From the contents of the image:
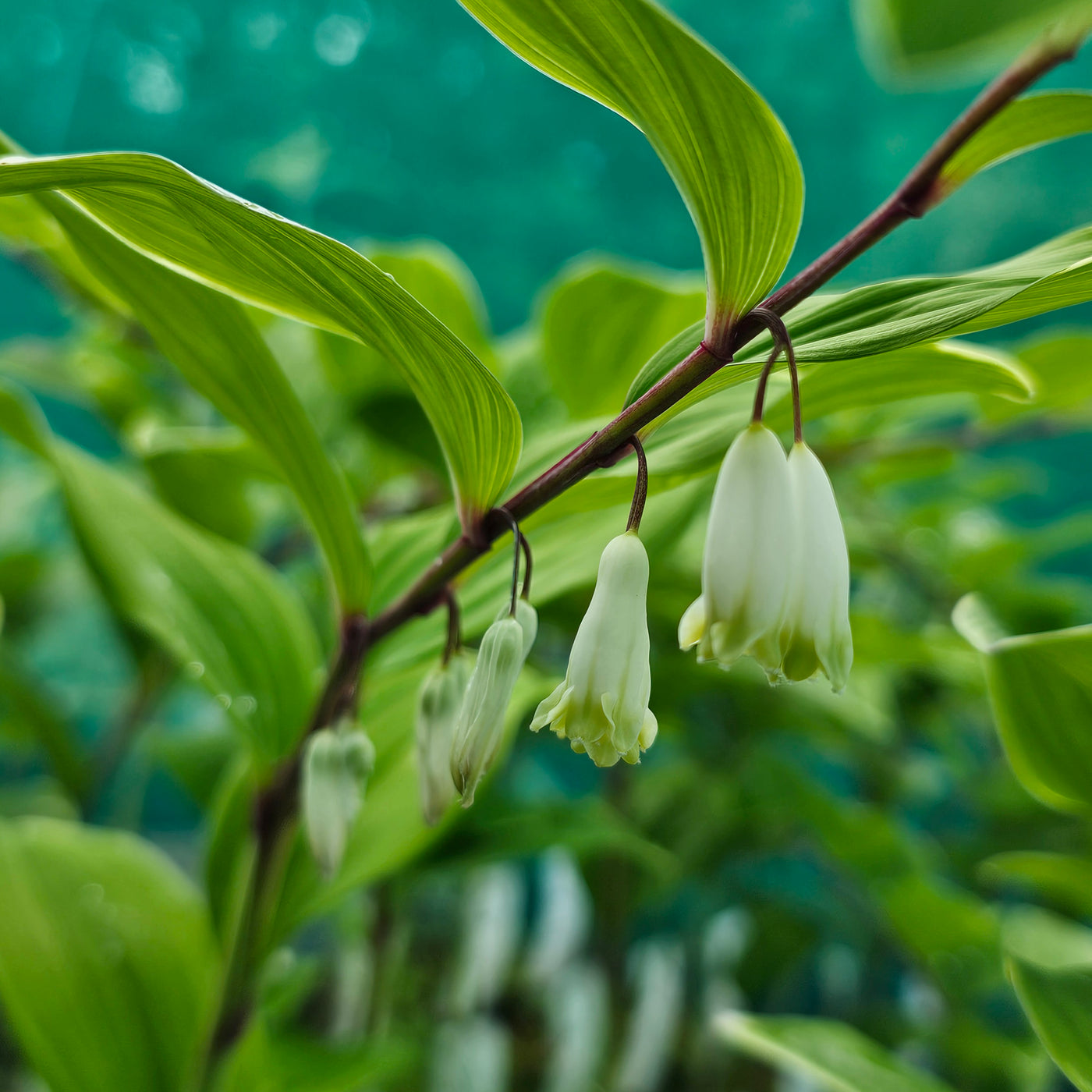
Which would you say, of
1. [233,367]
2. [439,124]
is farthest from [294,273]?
[439,124]

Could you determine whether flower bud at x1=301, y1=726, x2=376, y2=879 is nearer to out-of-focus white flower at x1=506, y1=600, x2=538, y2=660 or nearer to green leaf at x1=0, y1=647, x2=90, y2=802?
out-of-focus white flower at x1=506, y1=600, x2=538, y2=660

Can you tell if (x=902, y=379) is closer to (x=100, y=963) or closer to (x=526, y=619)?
(x=526, y=619)

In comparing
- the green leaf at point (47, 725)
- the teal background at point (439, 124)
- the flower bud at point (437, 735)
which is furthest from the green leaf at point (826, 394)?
the teal background at point (439, 124)

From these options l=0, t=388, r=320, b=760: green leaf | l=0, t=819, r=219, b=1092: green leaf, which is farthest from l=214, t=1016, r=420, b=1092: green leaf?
l=0, t=388, r=320, b=760: green leaf

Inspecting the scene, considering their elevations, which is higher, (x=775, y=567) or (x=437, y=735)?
(x=775, y=567)

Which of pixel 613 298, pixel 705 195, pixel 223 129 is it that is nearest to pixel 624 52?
pixel 705 195
